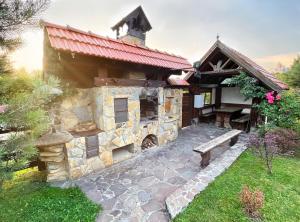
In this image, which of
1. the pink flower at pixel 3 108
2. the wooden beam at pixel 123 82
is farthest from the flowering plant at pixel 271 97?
the pink flower at pixel 3 108

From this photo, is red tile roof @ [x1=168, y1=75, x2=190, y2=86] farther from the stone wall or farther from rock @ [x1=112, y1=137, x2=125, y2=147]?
rock @ [x1=112, y1=137, x2=125, y2=147]

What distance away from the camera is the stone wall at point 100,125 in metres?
5.17

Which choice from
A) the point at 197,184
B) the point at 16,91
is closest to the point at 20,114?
the point at 16,91

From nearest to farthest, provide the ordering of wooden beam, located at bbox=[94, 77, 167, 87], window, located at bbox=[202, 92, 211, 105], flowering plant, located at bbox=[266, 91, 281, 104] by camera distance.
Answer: wooden beam, located at bbox=[94, 77, 167, 87] → flowering plant, located at bbox=[266, 91, 281, 104] → window, located at bbox=[202, 92, 211, 105]

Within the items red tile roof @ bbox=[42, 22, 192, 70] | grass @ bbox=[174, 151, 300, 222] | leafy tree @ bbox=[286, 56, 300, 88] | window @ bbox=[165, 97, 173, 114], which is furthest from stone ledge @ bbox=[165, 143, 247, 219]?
leafy tree @ bbox=[286, 56, 300, 88]

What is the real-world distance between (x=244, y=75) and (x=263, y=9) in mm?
3377

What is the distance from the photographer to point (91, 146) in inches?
214

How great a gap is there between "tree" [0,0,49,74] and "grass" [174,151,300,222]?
454cm

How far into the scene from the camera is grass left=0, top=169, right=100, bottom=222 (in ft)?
11.5

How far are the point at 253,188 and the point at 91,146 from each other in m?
4.82

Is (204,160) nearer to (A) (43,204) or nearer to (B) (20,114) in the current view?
(A) (43,204)

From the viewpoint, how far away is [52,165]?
493 centimetres

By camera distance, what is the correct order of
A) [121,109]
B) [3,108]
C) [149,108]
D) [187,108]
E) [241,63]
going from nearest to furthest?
1. [3,108]
2. [121,109]
3. [149,108]
4. [241,63]
5. [187,108]

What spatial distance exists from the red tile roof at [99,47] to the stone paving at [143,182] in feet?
12.3
